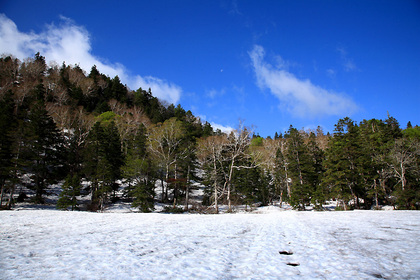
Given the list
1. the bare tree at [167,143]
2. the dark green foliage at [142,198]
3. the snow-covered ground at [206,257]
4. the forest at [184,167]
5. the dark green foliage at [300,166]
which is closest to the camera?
the snow-covered ground at [206,257]

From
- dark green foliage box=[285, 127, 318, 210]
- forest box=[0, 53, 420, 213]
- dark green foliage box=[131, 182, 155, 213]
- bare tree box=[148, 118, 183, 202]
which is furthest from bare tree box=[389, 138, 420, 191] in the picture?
dark green foliage box=[131, 182, 155, 213]

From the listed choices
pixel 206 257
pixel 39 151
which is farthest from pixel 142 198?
pixel 206 257

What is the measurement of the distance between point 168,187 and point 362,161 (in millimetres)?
29078

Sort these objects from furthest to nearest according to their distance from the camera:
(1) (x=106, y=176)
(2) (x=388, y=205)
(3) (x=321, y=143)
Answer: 1. (3) (x=321, y=143)
2. (2) (x=388, y=205)
3. (1) (x=106, y=176)

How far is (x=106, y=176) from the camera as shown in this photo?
87.8 feet

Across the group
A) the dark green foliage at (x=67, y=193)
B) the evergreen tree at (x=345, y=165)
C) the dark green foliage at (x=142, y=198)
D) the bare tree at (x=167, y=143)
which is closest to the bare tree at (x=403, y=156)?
the evergreen tree at (x=345, y=165)

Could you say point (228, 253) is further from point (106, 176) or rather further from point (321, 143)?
point (321, 143)

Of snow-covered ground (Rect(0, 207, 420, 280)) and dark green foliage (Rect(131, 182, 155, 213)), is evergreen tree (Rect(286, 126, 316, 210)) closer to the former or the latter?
dark green foliage (Rect(131, 182, 155, 213))

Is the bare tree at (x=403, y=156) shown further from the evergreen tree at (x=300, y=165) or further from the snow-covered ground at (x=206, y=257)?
the snow-covered ground at (x=206, y=257)

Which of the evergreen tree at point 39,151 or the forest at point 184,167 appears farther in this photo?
the evergreen tree at point 39,151

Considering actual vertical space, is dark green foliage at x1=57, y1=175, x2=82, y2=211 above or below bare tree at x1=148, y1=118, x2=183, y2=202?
below

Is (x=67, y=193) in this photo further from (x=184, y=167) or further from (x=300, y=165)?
(x=300, y=165)

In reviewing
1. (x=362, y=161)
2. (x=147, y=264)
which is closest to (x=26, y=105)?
(x=147, y=264)

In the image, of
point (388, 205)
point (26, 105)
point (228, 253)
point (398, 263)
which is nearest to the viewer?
point (398, 263)
